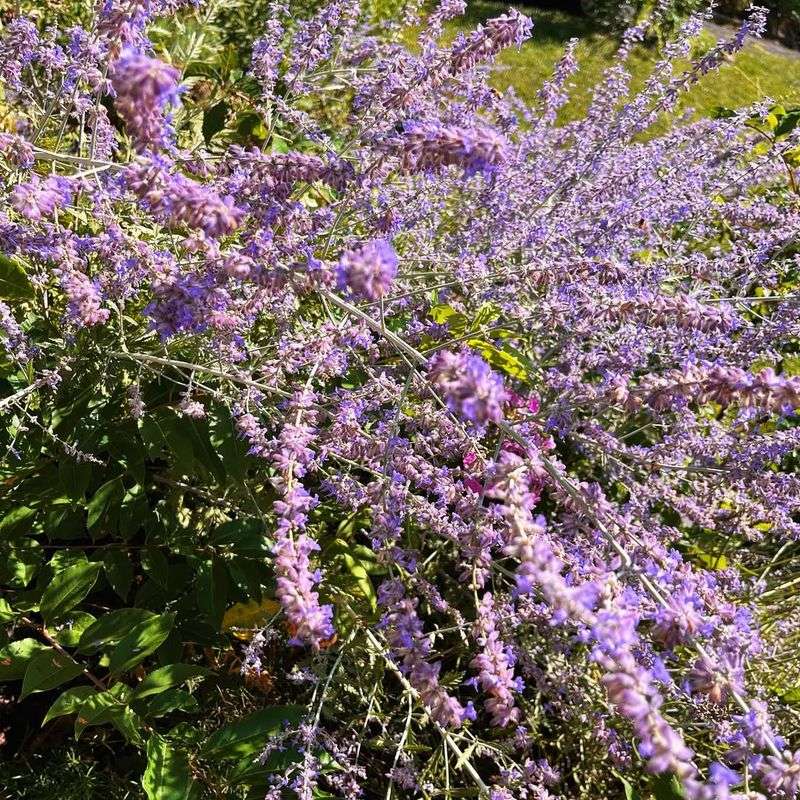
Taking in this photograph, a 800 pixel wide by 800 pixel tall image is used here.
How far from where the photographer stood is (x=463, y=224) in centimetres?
344

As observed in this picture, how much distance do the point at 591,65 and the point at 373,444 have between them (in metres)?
8.80

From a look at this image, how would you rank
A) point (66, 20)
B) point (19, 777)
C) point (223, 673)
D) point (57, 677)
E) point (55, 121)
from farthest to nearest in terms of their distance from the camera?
point (66, 20), point (55, 121), point (223, 673), point (19, 777), point (57, 677)

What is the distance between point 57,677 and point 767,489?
1.92 m

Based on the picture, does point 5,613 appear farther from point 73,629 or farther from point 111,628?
point 111,628

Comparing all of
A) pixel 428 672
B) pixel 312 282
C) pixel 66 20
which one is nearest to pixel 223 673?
pixel 428 672

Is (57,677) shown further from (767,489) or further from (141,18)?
(767,489)

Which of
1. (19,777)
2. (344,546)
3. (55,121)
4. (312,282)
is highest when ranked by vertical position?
(312,282)

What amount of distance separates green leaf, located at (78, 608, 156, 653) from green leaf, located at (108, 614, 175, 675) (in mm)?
24

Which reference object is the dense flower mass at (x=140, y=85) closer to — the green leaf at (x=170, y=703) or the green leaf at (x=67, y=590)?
the green leaf at (x=67, y=590)

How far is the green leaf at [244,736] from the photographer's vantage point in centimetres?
184

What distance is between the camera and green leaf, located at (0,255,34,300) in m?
1.99

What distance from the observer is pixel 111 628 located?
6.19 ft

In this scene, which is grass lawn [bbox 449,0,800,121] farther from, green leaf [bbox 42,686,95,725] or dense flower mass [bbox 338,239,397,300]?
green leaf [bbox 42,686,95,725]

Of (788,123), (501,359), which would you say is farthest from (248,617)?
(788,123)
